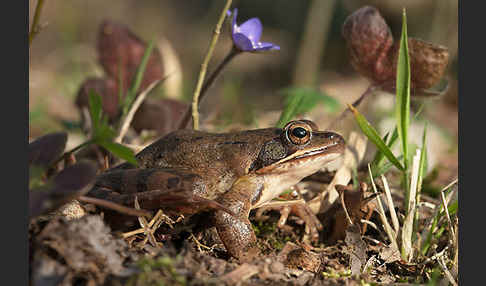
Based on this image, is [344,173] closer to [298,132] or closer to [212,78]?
[298,132]

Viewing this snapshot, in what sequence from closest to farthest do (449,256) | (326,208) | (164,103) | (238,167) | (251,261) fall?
(251,261), (449,256), (238,167), (326,208), (164,103)

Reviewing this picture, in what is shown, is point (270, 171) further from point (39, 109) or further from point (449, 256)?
point (39, 109)

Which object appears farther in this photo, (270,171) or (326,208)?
(326,208)

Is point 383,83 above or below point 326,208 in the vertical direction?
above

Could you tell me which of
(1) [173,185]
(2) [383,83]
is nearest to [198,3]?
(2) [383,83]

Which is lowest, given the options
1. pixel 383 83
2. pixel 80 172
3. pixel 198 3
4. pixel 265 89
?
pixel 265 89

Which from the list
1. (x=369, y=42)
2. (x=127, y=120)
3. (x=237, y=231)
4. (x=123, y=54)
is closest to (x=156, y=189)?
(x=237, y=231)

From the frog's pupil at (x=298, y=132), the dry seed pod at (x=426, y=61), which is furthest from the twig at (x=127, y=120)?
the dry seed pod at (x=426, y=61)
